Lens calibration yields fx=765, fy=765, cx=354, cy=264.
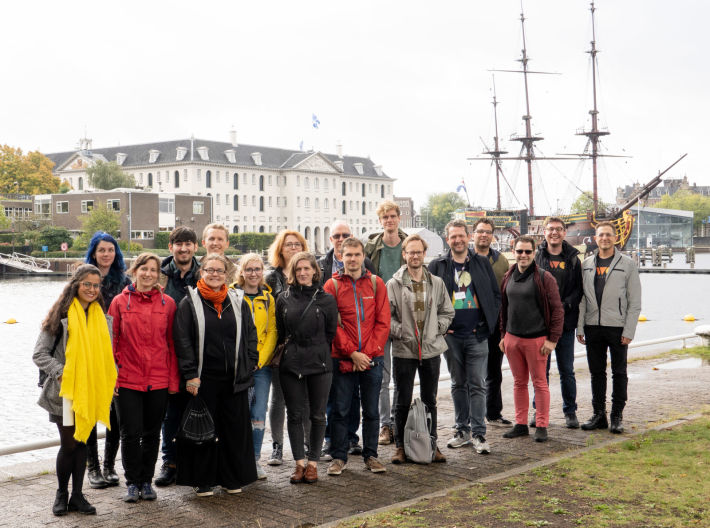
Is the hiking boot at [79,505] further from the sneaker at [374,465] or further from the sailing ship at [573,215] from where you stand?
the sailing ship at [573,215]

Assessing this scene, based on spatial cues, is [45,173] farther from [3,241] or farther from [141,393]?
[141,393]

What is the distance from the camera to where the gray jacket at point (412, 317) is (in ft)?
22.3

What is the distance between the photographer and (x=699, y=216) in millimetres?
136625

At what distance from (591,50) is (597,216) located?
51.9 ft

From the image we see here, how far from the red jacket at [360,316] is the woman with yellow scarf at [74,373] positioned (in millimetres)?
1930

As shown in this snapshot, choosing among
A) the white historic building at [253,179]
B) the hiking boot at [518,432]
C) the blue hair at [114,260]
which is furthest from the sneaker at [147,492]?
the white historic building at [253,179]

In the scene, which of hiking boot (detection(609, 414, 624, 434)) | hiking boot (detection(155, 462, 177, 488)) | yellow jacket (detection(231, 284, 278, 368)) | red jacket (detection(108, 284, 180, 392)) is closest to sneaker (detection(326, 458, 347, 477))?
yellow jacket (detection(231, 284, 278, 368))

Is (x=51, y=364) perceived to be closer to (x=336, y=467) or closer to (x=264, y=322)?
(x=264, y=322)

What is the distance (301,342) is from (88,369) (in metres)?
1.66

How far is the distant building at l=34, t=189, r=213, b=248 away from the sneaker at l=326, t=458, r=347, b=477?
7569cm

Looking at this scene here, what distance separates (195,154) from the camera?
347ft

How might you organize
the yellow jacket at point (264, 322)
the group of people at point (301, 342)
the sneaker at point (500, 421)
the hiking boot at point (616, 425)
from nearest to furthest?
the group of people at point (301, 342), the yellow jacket at point (264, 322), the hiking boot at point (616, 425), the sneaker at point (500, 421)

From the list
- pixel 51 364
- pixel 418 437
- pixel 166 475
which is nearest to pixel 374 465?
pixel 418 437

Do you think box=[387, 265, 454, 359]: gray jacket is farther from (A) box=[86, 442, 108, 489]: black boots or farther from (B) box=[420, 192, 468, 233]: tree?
(B) box=[420, 192, 468, 233]: tree
